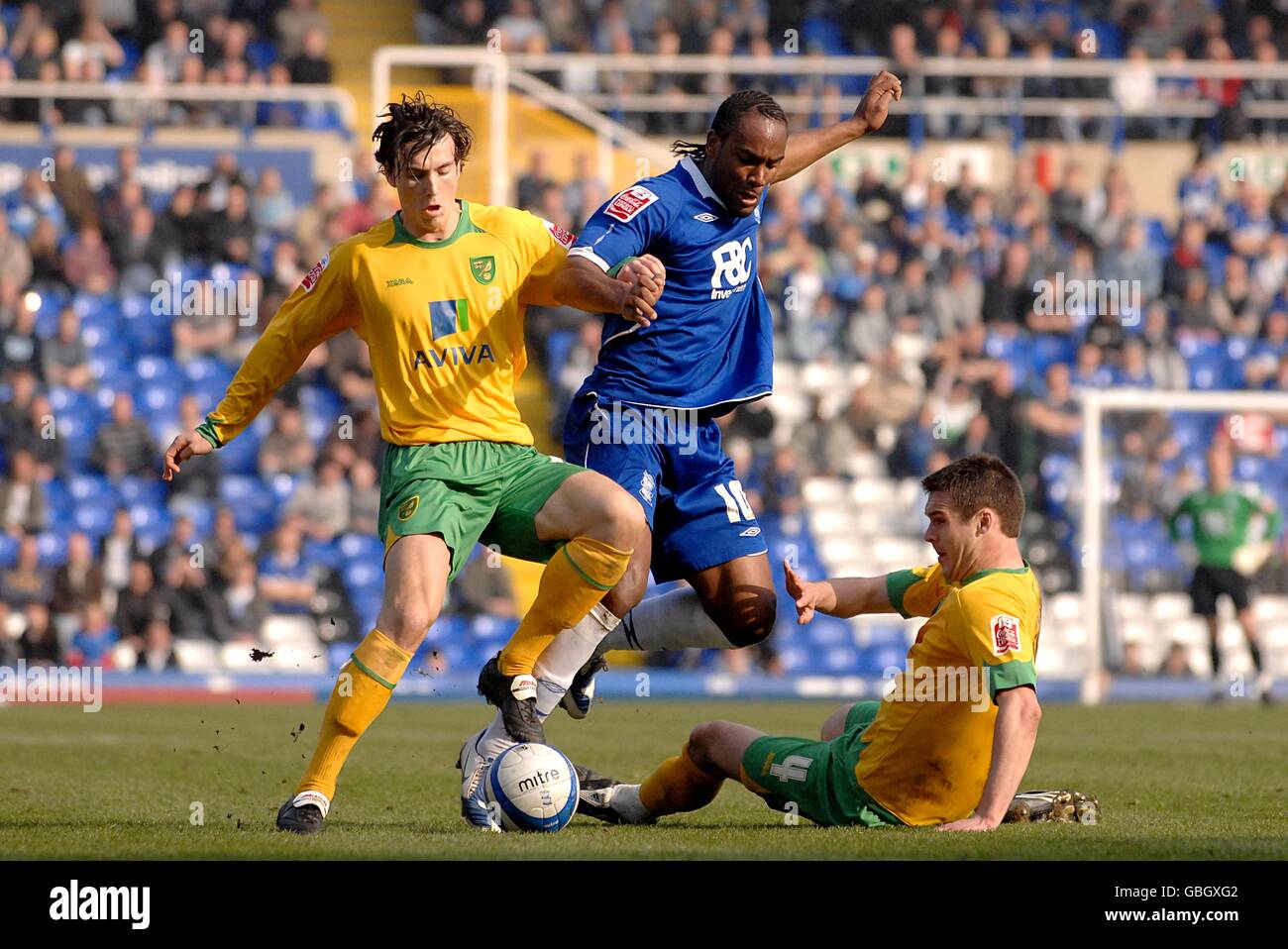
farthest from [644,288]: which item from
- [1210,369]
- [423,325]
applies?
[1210,369]

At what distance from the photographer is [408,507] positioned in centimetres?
663

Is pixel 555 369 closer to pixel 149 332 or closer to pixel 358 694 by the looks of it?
pixel 149 332

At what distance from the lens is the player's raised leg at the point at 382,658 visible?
6.42 m

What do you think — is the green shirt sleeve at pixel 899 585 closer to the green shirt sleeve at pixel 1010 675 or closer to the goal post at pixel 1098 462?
the green shirt sleeve at pixel 1010 675

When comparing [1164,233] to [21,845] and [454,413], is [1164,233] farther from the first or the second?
[21,845]

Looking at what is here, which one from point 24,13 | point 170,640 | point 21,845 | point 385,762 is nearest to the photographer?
point 21,845

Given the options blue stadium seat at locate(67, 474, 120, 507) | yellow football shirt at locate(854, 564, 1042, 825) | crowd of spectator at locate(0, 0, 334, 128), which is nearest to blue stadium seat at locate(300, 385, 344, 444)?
blue stadium seat at locate(67, 474, 120, 507)

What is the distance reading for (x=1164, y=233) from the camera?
834 inches

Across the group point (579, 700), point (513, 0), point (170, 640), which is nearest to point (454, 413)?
point (579, 700)

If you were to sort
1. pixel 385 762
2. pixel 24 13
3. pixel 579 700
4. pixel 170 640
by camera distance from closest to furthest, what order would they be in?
pixel 579 700 < pixel 385 762 < pixel 170 640 < pixel 24 13

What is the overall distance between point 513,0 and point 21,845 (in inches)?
669

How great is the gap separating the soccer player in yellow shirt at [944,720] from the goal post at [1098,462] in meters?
10.5

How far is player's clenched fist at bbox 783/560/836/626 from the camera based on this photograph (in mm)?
6508

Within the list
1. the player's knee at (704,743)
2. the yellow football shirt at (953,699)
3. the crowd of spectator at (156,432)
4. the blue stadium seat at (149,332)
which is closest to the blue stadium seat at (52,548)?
the crowd of spectator at (156,432)
